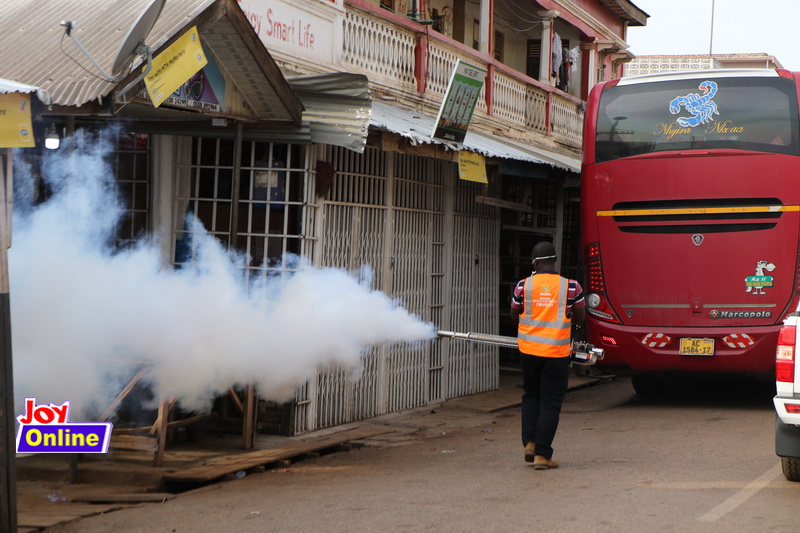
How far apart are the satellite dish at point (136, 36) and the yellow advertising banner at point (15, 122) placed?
0.86 m

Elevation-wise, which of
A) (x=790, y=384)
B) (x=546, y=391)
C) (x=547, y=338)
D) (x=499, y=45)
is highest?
(x=499, y=45)

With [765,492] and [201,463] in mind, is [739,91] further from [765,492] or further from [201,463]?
[201,463]

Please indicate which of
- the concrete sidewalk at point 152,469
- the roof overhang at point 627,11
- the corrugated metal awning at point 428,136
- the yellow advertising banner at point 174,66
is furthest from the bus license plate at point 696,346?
the roof overhang at point 627,11

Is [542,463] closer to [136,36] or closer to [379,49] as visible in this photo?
[136,36]

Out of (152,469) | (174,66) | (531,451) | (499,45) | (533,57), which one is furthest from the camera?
(533,57)

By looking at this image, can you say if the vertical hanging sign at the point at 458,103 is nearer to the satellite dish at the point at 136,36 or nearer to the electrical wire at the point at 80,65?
the electrical wire at the point at 80,65

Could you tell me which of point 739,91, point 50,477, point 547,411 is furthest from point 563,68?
point 50,477

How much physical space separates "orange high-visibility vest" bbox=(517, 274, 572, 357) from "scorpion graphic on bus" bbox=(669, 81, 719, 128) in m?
4.64

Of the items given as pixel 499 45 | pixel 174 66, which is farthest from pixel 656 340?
pixel 499 45

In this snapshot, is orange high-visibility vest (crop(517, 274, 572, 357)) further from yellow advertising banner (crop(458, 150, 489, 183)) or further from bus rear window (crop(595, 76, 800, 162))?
bus rear window (crop(595, 76, 800, 162))

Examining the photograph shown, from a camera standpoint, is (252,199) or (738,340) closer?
(252,199)

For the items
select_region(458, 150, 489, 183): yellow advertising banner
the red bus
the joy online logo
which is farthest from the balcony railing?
the joy online logo

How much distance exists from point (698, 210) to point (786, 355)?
16.6 feet

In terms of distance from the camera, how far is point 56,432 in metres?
7.43
